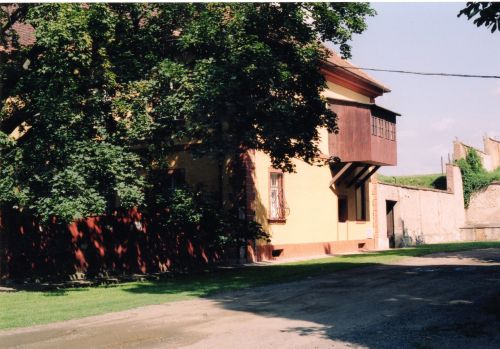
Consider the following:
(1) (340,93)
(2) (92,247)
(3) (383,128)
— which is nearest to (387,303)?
(2) (92,247)

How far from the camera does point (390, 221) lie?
31141mm

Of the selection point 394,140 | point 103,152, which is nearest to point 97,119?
point 103,152

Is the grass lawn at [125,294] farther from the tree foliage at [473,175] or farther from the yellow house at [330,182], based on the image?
the tree foliage at [473,175]

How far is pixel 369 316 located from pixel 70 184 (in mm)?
7465

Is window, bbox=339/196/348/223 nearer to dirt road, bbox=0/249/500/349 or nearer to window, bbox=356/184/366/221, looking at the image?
window, bbox=356/184/366/221

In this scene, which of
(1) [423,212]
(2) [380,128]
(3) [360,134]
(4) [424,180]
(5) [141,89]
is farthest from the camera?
(4) [424,180]

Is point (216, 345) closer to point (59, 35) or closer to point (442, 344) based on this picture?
point (442, 344)

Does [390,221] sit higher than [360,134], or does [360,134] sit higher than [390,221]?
[360,134]

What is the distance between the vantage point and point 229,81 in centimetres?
1274

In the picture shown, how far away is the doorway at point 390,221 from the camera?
1210 inches

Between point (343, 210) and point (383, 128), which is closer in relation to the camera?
point (383, 128)

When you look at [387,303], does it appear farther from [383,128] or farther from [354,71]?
[354,71]

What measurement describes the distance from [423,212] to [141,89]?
83.0 ft

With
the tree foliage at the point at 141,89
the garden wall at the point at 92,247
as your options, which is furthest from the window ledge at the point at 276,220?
the tree foliage at the point at 141,89
